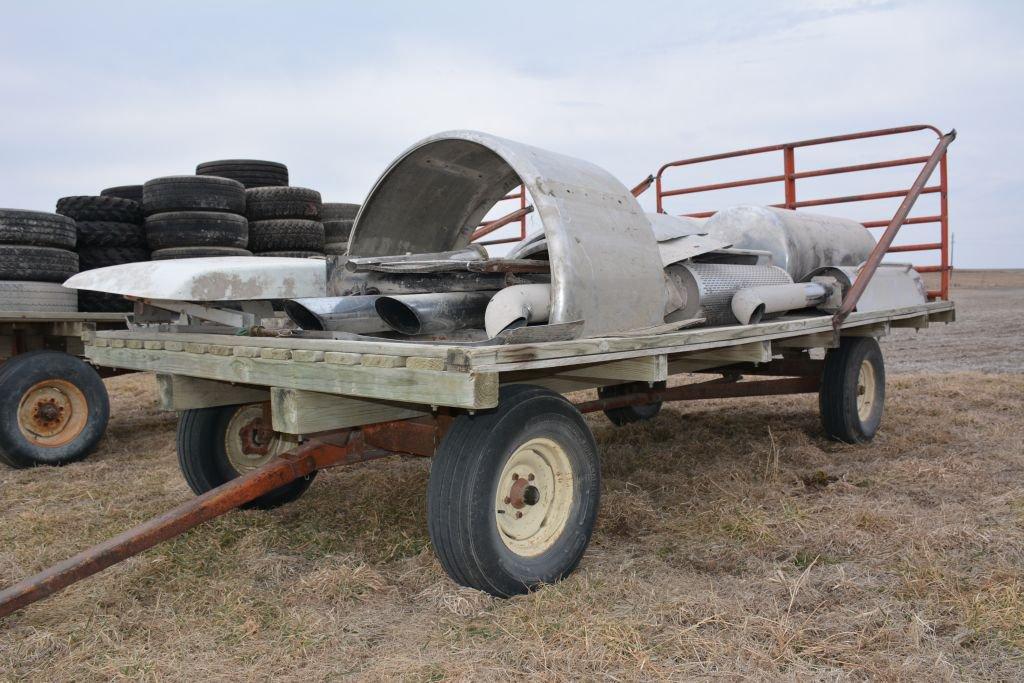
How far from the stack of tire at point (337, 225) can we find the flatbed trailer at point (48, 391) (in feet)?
8.37

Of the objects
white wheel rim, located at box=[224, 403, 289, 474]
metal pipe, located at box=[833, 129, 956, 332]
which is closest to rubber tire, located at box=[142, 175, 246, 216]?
white wheel rim, located at box=[224, 403, 289, 474]

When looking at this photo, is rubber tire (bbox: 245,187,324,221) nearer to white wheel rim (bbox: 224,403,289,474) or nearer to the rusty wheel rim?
the rusty wheel rim

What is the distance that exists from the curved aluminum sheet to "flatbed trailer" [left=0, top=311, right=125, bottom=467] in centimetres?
297

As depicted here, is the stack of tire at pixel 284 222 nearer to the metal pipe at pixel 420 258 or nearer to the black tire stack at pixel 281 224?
the black tire stack at pixel 281 224

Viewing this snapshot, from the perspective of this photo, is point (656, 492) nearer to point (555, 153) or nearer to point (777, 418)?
point (555, 153)

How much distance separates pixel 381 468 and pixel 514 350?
303cm

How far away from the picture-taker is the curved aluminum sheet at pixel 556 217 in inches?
141

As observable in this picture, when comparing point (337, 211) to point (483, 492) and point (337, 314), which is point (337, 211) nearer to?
point (337, 314)

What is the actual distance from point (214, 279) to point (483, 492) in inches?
76.8

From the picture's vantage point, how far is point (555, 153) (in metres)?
4.09

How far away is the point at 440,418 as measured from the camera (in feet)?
11.3

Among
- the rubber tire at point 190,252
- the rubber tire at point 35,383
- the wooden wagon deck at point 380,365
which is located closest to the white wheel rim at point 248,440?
the wooden wagon deck at point 380,365

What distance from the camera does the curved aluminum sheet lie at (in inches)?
141

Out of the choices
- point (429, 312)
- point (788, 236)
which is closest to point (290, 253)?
point (429, 312)
